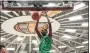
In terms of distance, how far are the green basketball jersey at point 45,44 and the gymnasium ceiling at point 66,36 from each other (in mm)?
39

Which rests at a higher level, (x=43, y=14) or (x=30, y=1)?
(x=30, y=1)

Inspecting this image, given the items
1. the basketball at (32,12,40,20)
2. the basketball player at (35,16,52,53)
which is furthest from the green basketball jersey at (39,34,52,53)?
the basketball at (32,12,40,20)

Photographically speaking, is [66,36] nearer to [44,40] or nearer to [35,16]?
[44,40]

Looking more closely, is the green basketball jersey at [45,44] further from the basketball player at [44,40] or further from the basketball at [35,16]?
the basketball at [35,16]

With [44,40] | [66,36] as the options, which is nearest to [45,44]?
[44,40]

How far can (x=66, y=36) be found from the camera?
1.76 meters

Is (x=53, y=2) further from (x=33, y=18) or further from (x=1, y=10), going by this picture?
(x=1, y=10)

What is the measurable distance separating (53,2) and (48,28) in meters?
0.21

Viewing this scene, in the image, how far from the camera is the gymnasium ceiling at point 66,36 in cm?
173

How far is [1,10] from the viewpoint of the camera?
167 cm

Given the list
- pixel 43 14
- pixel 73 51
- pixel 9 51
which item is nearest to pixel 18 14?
pixel 43 14

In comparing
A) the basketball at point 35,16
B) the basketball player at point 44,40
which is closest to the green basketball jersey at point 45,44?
the basketball player at point 44,40

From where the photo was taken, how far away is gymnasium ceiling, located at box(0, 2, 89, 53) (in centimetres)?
173

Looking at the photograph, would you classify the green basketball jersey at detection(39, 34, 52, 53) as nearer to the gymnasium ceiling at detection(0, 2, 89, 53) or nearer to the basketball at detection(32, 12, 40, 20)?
the gymnasium ceiling at detection(0, 2, 89, 53)
